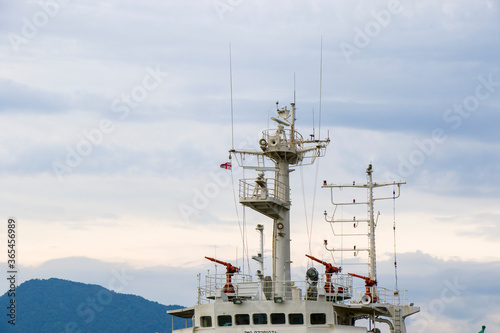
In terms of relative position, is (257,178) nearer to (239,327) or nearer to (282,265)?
(282,265)

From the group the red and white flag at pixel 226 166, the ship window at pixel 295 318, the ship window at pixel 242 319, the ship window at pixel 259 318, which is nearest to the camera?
the ship window at pixel 295 318

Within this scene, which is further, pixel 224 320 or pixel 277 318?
pixel 224 320

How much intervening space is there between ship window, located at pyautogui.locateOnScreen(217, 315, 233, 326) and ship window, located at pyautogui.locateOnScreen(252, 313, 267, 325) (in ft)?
4.53

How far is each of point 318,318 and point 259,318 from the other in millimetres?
3159

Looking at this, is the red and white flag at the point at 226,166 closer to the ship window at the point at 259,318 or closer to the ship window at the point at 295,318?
the ship window at the point at 259,318

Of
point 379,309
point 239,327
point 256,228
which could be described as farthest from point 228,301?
point 379,309

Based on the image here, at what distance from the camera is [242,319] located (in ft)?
133

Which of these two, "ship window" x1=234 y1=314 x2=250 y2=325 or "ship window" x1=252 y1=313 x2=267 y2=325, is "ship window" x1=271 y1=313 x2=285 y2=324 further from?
"ship window" x1=234 y1=314 x2=250 y2=325

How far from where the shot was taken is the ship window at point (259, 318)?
40.3 m

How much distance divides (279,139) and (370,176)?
12346mm

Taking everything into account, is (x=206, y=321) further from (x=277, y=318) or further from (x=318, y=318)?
(x=318, y=318)

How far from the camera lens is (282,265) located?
147 feet

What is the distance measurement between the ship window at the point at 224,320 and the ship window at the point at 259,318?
4.53 ft

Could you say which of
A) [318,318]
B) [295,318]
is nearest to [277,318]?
[295,318]
